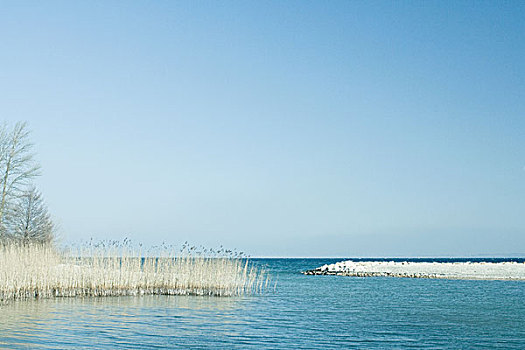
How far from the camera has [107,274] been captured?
22.3m

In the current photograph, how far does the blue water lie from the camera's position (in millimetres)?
13383

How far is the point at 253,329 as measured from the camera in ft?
51.1

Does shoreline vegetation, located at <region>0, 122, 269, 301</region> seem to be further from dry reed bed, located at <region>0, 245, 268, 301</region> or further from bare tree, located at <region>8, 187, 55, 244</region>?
bare tree, located at <region>8, 187, 55, 244</region>

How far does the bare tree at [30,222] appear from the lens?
3597 centimetres

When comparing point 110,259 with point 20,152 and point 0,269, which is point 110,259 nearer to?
point 0,269

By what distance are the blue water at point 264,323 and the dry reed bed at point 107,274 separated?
0.78 m

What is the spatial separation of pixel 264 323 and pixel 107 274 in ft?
27.4

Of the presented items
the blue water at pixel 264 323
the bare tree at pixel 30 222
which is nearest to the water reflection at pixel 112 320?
the blue water at pixel 264 323

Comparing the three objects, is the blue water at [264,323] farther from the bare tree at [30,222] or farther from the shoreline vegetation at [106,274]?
the bare tree at [30,222]

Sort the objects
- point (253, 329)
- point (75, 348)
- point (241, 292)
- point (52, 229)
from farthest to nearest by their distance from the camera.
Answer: point (52, 229) < point (241, 292) < point (253, 329) < point (75, 348)

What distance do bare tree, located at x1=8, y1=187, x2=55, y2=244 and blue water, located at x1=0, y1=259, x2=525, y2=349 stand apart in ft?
55.8

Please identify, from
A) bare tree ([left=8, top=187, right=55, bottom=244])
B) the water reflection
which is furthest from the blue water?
bare tree ([left=8, top=187, right=55, bottom=244])

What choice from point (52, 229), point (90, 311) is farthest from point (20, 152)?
point (90, 311)

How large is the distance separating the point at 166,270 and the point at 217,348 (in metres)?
11.3
